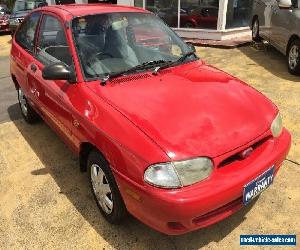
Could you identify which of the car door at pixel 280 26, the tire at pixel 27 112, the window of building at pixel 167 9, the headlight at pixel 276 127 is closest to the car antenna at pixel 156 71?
the headlight at pixel 276 127

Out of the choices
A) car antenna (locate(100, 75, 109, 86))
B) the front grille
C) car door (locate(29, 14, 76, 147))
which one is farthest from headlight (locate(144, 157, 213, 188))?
car door (locate(29, 14, 76, 147))

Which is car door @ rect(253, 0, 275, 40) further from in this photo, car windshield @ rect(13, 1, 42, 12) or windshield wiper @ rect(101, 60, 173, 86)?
car windshield @ rect(13, 1, 42, 12)

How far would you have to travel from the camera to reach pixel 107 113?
2.98 meters

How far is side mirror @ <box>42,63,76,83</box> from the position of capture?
11.1 feet

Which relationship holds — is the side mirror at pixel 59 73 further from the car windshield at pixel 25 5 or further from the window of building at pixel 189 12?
the car windshield at pixel 25 5

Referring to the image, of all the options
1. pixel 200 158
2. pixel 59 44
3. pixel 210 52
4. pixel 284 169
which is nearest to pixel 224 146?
pixel 200 158

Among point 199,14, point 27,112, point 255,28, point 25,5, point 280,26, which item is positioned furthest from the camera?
point 25,5

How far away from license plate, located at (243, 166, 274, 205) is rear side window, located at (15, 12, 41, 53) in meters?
3.27

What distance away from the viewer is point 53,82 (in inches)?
151

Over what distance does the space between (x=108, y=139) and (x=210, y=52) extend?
7.16 meters

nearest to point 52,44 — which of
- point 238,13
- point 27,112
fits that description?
point 27,112

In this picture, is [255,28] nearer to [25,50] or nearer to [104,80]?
[25,50]

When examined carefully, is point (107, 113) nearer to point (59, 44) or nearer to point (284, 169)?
point (59, 44)

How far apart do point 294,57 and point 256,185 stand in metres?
5.04
